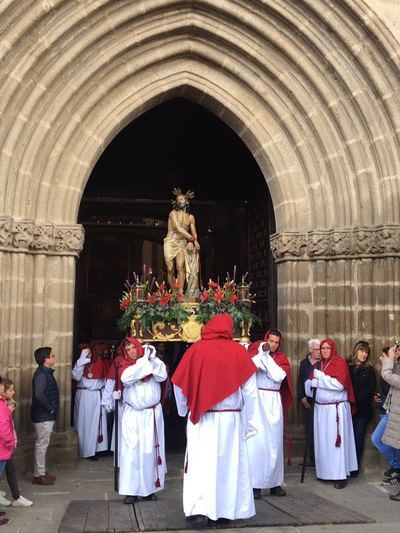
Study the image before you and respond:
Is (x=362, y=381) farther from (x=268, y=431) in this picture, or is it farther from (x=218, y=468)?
(x=218, y=468)

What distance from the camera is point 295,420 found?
28.9ft

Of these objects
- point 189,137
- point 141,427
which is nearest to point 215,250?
point 189,137

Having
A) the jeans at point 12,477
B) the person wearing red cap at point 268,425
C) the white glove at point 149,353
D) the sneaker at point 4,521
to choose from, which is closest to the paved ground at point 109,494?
the sneaker at point 4,521

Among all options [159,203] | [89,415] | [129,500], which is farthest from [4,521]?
[159,203]

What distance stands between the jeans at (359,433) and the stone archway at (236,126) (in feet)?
3.68

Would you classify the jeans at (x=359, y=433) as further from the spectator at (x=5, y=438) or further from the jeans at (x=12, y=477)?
the spectator at (x=5, y=438)

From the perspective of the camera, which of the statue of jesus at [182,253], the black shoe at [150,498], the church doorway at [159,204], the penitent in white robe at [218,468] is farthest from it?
the church doorway at [159,204]

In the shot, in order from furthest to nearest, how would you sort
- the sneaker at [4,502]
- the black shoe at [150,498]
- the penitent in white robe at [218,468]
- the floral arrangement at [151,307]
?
the floral arrangement at [151,307] < the black shoe at [150,498] < the sneaker at [4,502] < the penitent in white robe at [218,468]

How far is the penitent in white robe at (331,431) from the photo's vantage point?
7.40 metres

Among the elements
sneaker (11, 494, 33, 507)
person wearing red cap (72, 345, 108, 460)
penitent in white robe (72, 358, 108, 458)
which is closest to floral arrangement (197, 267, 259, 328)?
person wearing red cap (72, 345, 108, 460)

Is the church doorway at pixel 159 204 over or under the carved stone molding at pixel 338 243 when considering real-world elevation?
over

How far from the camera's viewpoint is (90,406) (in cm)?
900

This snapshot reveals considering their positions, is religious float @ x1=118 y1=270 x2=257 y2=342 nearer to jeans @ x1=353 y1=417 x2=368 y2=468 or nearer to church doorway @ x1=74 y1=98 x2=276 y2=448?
jeans @ x1=353 y1=417 x2=368 y2=468

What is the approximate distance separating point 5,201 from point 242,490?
15.6 ft
